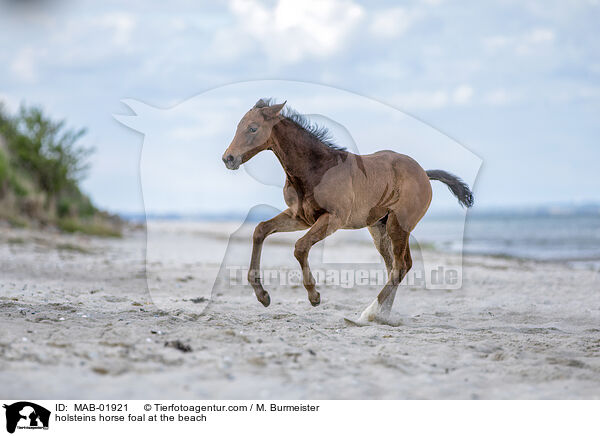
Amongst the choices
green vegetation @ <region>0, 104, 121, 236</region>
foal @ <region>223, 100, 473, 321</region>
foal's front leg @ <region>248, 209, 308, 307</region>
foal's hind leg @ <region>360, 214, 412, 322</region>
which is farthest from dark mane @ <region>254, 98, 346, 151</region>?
green vegetation @ <region>0, 104, 121, 236</region>

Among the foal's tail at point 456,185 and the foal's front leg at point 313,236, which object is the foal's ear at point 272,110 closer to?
the foal's front leg at point 313,236

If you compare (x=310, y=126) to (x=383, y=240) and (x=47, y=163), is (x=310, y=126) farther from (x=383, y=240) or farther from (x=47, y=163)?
(x=47, y=163)

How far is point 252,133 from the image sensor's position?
5.14 m

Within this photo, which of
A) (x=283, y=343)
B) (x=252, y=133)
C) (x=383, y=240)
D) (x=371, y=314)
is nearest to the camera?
(x=283, y=343)

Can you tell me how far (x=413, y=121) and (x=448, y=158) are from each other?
2.21 ft

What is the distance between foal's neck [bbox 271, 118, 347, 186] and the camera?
5398mm

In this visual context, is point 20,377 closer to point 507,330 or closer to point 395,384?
point 395,384

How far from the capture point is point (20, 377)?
330 centimetres

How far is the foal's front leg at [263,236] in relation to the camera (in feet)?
17.8

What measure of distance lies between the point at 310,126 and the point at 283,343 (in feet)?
7.41

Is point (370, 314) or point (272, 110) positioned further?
point (370, 314)

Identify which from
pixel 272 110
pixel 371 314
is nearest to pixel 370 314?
pixel 371 314

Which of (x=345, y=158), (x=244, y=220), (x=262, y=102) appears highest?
(x=262, y=102)
